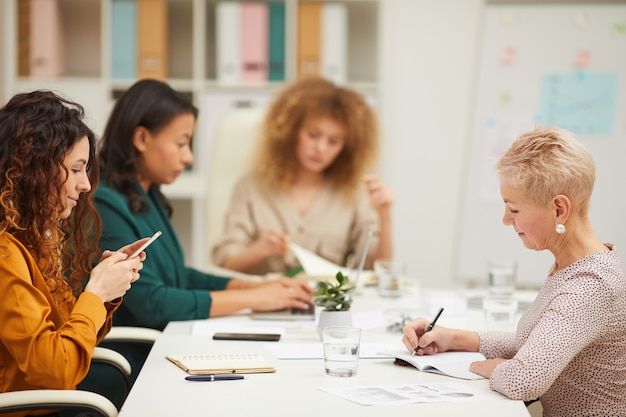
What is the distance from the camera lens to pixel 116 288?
5.13 ft

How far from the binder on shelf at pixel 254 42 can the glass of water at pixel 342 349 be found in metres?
2.69

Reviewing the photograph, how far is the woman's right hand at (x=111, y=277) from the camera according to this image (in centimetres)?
154

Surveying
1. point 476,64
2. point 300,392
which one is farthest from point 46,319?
point 476,64

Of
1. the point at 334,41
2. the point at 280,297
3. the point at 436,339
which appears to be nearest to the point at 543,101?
the point at 334,41

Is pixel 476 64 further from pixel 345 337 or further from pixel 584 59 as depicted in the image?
pixel 345 337

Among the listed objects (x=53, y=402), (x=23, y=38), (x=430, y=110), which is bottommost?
(x=53, y=402)

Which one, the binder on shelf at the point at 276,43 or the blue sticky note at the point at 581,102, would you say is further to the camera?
the binder on shelf at the point at 276,43

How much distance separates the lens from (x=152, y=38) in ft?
12.9

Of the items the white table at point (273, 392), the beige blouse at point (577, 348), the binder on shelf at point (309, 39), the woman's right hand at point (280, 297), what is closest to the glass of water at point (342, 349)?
the white table at point (273, 392)

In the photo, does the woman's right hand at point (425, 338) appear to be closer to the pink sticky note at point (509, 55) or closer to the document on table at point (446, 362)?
the document on table at point (446, 362)

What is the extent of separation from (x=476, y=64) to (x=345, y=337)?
9.53 ft

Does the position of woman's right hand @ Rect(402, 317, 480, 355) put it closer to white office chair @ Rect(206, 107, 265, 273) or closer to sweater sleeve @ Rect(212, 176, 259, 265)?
sweater sleeve @ Rect(212, 176, 259, 265)

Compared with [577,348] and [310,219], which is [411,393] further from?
[310,219]

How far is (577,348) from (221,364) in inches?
24.3
